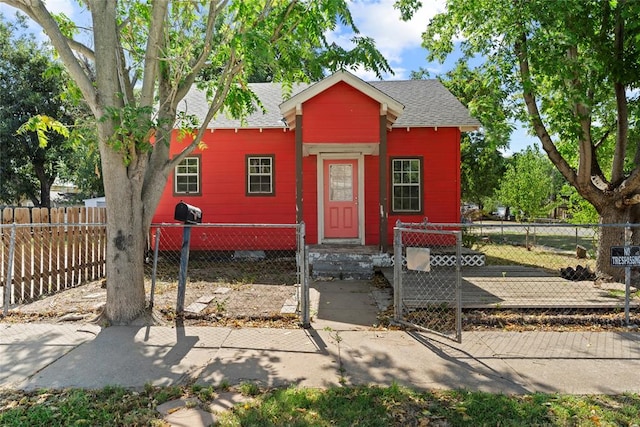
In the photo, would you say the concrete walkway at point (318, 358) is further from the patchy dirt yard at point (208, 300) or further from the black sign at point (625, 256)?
the black sign at point (625, 256)

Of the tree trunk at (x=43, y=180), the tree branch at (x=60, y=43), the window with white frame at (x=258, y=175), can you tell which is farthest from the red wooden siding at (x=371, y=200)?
the tree trunk at (x=43, y=180)

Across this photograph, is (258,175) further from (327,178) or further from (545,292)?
(545,292)

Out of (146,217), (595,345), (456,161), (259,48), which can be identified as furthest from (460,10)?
(146,217)

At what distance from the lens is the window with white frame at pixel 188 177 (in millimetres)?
11695

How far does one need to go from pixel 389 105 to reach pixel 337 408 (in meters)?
7.33

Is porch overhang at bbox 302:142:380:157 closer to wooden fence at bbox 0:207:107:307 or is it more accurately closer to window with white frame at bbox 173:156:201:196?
window with white frame at bbox 173:156:201:196

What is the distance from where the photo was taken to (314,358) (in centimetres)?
450

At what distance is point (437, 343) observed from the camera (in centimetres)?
503

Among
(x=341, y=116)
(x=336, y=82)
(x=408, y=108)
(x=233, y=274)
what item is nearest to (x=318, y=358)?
(x=233, y=274)

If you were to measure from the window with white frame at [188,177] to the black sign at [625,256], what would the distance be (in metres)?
9.96

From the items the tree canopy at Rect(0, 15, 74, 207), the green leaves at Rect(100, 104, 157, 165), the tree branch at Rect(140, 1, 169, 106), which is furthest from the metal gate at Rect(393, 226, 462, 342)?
the tree canopy at Rect(0, 15, 74, 207)

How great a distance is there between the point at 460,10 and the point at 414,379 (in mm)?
8370

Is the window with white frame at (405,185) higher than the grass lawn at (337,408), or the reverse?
the window with white frame at (405,185)

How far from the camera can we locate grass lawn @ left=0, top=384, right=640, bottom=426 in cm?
316
